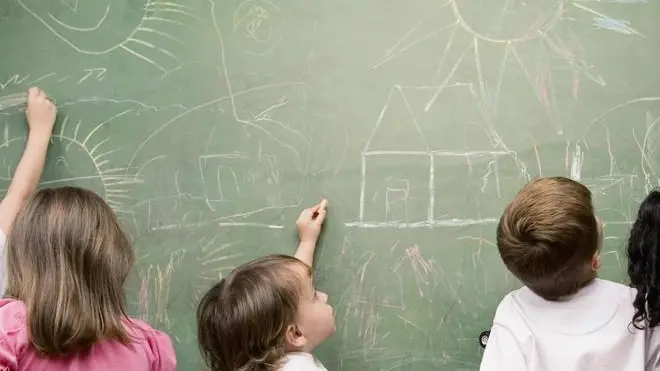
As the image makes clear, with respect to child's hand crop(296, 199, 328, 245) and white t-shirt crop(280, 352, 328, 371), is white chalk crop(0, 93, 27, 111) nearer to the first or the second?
child's hand crop(296, 199, 328, 245)

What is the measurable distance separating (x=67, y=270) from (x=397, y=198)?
799 mm

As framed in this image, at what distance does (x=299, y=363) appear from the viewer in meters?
1.66

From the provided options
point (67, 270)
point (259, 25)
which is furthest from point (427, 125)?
point (67, 270)

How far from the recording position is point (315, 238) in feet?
6.49

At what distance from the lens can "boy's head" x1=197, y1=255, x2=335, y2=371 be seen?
165 centimetres

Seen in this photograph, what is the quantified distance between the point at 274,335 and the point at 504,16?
94 cm

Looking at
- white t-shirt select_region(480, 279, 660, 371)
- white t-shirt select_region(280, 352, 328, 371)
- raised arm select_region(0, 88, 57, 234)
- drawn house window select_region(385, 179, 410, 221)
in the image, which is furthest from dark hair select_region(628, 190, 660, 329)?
raised arm select_region(0, 88, 57, 234)

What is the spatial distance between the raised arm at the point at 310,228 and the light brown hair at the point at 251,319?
0.25 metres

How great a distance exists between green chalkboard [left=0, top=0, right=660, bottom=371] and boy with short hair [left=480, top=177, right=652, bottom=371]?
28 centimetres

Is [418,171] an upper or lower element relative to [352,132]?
lower

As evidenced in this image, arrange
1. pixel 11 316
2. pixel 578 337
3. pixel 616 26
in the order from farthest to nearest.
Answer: pixel 616 26
pixel 578 337
pixel 11 316

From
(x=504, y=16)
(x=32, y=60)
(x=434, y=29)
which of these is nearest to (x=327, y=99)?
(x=434, y=29)

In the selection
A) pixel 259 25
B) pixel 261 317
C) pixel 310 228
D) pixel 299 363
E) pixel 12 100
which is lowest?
pixel 299 363

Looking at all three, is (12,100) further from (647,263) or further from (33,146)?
(647,263)
